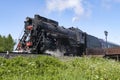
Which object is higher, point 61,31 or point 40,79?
point 61,31

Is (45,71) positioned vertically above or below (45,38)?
below

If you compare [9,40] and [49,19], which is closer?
[49,19]

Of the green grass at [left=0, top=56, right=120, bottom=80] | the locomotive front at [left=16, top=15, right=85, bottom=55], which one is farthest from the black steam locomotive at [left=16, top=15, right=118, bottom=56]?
the green grass at [left=0, top=56, right=120, bottom=80]

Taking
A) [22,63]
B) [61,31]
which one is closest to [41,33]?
[61,31]

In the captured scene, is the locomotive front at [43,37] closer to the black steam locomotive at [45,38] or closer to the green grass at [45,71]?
the black steam locomotive at [45,38]

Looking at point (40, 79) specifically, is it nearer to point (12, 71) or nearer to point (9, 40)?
point (12, 71)

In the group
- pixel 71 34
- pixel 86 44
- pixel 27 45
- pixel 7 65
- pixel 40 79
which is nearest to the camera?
pixel 40 79

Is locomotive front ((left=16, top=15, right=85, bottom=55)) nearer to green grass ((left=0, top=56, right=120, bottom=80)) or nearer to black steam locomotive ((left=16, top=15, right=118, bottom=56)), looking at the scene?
black steam locomotive ((left=16, top=15, right=118, bottom=56))

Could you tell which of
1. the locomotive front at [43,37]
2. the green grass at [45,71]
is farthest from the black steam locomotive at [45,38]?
the green grass at [45,71]

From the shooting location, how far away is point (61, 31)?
109ft

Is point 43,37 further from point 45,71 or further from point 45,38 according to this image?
point 45,71

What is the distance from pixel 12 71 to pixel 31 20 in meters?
20.7

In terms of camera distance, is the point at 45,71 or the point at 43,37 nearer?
the point at 45,71

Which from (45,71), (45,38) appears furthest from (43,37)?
(45,71)
